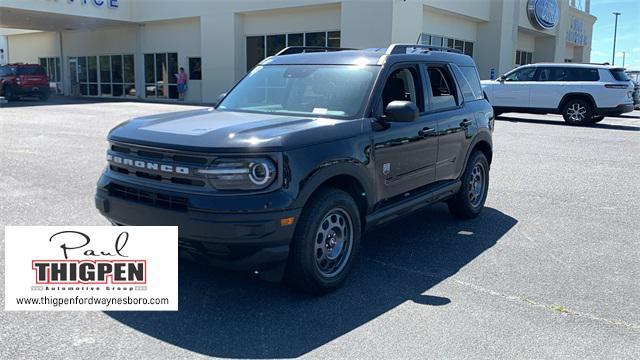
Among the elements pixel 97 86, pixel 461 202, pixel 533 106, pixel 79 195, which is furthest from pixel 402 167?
pixel 97 86

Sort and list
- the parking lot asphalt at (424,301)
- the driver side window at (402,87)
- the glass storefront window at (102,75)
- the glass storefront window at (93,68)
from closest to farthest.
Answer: the parking lot asphalt at (424,301), the driver side window at (402,87), the glass storefront window at (102,75), the glass storefront window at (93,68)

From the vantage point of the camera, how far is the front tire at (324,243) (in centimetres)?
408

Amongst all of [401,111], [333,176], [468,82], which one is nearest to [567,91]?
[468,82]

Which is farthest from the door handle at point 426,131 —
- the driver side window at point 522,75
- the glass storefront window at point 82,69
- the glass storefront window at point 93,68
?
the glass storefront window at point 82,69

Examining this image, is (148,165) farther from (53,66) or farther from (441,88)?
(53,66)

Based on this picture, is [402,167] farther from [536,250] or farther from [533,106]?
[533,106]

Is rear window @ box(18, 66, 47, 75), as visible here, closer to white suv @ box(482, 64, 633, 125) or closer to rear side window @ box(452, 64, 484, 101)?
white suv @ box(482, 64, 633, 125)

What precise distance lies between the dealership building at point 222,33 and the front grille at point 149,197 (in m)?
20.0

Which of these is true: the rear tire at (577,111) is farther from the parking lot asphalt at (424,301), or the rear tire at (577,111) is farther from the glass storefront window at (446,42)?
the parking lot asphalt at (424,301)

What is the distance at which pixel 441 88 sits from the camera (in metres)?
6.01

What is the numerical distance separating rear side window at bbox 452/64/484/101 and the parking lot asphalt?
1472 mm

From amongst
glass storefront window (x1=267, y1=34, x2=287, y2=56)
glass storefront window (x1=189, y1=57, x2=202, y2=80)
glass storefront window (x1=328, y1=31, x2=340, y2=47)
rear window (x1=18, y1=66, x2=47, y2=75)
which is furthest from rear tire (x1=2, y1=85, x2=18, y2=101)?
glass storefront window (x1=328, y1=31, x2=340, y2=47)

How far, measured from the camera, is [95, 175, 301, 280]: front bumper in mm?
3766

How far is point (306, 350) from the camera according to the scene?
3533 mm
